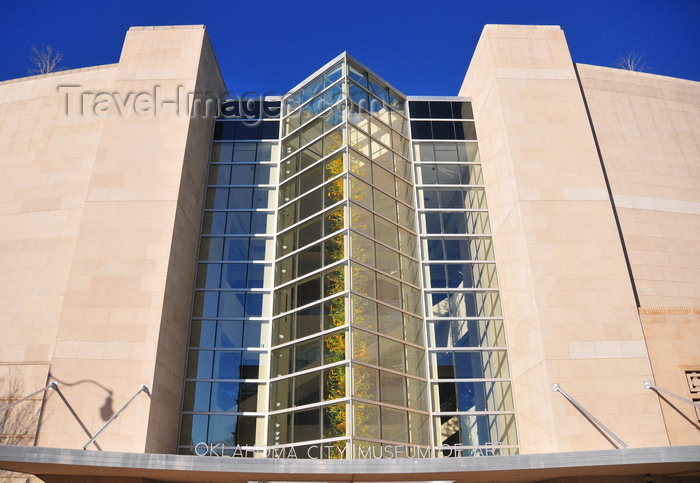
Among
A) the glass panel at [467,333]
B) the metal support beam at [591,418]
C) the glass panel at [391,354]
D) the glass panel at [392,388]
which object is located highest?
the glass panel at [467,333]

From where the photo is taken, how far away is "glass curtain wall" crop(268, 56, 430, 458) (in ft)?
76.9

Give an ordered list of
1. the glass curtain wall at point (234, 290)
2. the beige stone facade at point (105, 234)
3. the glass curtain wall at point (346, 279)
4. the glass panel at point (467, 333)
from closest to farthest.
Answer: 1. the beige stone facade at point (105, 234)
2. the glass curtain wall at point (346, 279)
3. the glass curtain wall at point (234, 290)
4. the glass panel at point (467, 333)

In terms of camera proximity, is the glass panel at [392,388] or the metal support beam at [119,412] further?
the glass panel at [392,388]

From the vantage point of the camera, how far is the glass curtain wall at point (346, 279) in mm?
23438

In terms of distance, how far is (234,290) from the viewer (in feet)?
91.8

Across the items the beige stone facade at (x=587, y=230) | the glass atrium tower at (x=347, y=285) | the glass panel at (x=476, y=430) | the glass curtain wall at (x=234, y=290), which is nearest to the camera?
the beige stone facade at (x=587, y=230)

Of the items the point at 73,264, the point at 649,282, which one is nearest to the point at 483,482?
the point at 649,282

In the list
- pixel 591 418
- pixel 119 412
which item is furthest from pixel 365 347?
pixel 119 412

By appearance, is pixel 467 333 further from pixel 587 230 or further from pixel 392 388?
pixel 587 230

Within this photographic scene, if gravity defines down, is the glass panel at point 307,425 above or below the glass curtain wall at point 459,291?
below

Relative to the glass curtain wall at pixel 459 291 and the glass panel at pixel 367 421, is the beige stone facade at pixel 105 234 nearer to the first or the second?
the glass panel at pixel 367 421

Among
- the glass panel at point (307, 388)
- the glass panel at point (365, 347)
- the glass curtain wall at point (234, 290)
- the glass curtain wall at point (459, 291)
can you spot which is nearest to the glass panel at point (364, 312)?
the glass panel at point (365, 347)

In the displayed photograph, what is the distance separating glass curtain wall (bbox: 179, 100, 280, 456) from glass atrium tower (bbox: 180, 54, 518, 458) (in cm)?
7

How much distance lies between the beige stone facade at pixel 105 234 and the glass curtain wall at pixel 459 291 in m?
11.5
